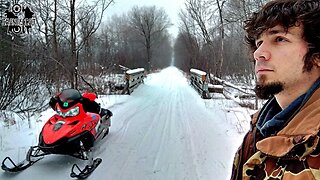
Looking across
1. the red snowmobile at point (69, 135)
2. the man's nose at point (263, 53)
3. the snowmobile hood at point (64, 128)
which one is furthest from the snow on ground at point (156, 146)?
the man's nose at point (263, 53)

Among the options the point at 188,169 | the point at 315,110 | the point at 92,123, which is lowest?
the point at 188,169

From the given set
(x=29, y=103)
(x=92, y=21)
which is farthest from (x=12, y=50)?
(x=92, y=21)

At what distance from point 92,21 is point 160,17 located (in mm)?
34578

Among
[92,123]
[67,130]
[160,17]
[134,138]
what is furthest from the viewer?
[160,17]

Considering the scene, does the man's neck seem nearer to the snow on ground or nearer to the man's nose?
the man's nose

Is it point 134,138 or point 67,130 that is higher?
point 67,130

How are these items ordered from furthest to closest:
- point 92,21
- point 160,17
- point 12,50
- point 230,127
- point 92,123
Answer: point 160,17
point 92,21
point 12,50
point 230,127
point 92,123

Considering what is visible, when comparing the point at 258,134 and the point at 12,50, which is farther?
the point at 12,50

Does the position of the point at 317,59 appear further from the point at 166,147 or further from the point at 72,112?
the point at 166,147

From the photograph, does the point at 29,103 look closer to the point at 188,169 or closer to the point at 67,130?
the point at 67,130

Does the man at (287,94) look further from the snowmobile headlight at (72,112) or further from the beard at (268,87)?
the snowmobile headlight at (72,112)

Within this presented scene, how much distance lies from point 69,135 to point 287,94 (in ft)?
10.6

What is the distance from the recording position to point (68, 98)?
425 cm

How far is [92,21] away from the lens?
31.4 feet
